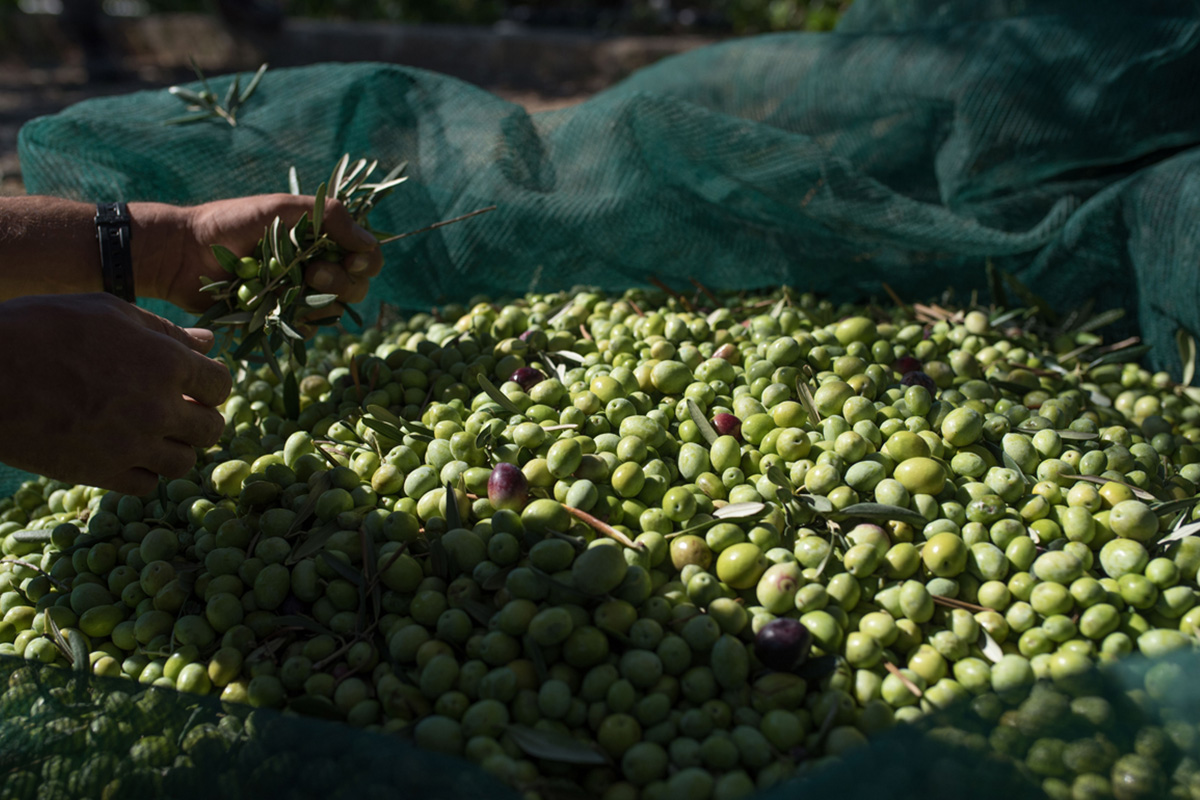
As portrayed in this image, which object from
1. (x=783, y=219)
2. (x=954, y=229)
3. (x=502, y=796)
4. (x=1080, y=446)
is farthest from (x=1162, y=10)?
(x=502, y=796)

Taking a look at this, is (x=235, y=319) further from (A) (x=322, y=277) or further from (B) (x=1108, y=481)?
(B) (x=1108, y=481)

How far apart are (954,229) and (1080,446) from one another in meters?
0.98

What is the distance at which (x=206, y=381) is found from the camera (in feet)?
4.91

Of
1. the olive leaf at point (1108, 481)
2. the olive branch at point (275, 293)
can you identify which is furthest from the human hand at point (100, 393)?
the olive leaf at point (1108, 481)

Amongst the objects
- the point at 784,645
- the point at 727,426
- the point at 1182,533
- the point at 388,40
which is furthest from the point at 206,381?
the point at 388,40

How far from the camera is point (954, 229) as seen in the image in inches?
95.9

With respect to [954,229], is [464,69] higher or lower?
lower

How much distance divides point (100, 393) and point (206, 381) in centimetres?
20

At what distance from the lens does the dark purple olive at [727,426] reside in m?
1.65

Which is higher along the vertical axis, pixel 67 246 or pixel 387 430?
pixel 67 246

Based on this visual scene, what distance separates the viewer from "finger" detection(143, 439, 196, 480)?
4.73 ft

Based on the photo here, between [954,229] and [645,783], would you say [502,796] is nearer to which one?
[645,783]

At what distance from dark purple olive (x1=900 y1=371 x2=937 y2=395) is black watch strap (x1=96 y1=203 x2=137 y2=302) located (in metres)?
1.86

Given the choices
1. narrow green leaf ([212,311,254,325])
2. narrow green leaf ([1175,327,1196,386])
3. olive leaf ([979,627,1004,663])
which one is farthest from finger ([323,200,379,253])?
narrow green leaf ([1175,327,1196,386])
